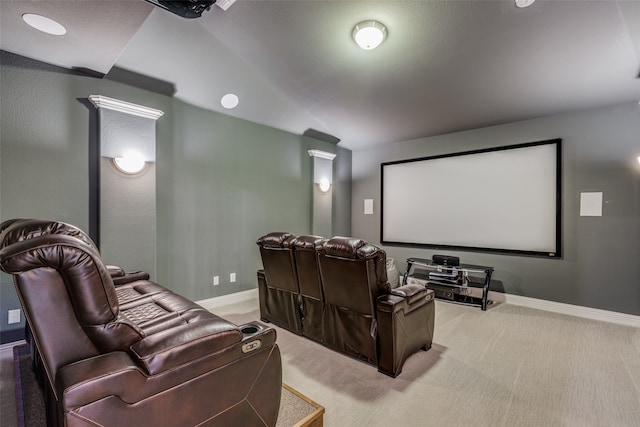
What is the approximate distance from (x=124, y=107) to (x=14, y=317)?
7.61 ft

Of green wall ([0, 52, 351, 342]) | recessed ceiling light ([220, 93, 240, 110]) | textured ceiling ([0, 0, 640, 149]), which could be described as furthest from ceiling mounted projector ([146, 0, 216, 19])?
recessed ceiling light ([220, 93, 240, 110])

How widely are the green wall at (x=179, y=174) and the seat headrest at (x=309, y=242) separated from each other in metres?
1.91

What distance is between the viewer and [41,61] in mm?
2854

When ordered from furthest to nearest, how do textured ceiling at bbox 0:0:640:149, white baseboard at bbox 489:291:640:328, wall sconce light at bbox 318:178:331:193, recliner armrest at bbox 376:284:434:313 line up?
wall sconce light at bbox 318:178:331:193 < white baseboard at bbox 489:291:640:328 < textured ceiling at bbox 0:0:640:149 < recliner armrest at bbox 376:284:434:313

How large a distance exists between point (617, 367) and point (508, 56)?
123 inches

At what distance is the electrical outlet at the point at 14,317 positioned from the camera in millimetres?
2736

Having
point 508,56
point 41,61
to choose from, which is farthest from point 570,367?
point 41,61

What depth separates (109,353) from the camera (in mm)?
1210

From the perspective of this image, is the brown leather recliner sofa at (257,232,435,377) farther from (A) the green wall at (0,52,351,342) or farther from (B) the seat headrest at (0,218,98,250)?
(B) the seat headrest at (0,218,98,250)

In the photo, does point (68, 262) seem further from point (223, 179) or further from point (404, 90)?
point (404, 90)

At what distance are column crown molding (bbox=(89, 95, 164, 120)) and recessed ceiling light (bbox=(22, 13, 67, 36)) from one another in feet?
2.04

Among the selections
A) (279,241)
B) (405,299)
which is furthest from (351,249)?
(279,241)

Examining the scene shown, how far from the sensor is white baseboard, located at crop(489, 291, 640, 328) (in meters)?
3.50

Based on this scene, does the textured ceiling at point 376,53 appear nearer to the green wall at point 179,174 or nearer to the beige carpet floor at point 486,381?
the green wall at point 179,174
